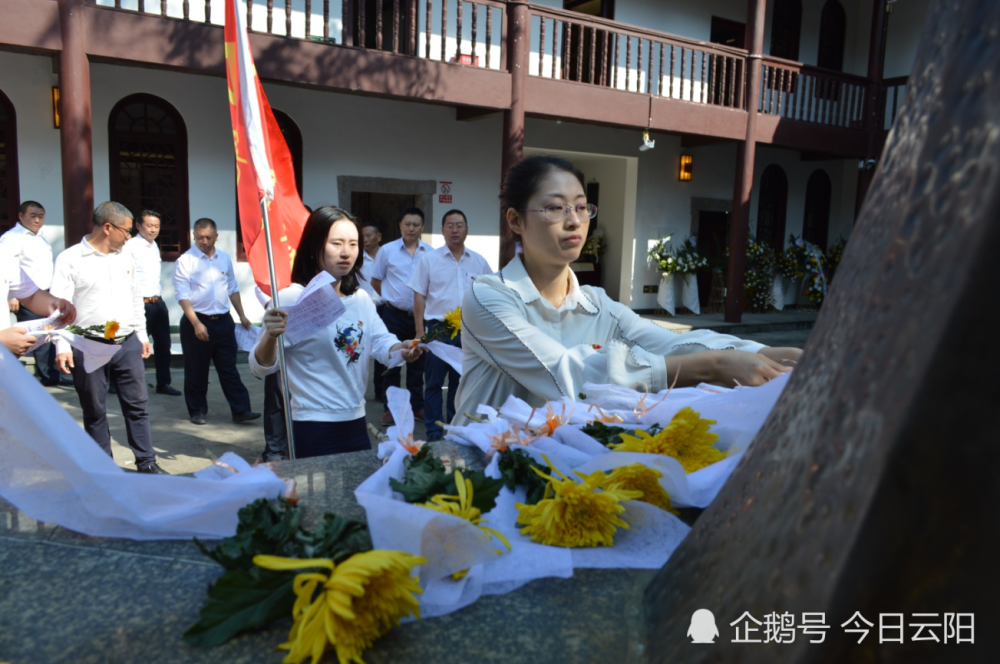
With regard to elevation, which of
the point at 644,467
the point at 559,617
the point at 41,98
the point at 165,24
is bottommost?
the point at 559,617

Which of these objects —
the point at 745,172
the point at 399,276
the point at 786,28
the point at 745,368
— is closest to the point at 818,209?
the point at 786,28

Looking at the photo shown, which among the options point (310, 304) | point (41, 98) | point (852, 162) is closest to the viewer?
point (310, 304)

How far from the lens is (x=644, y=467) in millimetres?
1299

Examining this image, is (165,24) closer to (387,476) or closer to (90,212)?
(90,212)

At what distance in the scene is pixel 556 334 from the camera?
2.25 m

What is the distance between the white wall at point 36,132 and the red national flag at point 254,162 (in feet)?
21.2

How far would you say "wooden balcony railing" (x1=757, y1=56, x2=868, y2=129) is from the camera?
510 inches

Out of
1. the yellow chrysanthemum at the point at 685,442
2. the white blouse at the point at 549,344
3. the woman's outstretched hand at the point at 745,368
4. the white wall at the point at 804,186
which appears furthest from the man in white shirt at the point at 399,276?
the white wall at the point at 804,186

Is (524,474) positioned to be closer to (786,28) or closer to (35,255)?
(35,255)

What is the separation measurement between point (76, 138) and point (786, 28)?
13.0m

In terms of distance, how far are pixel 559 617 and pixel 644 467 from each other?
1.21 feet

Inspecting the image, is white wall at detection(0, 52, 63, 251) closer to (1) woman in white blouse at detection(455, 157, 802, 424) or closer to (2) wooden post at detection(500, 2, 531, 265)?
(2) wooden post at detection(500, 2, 531, 265)

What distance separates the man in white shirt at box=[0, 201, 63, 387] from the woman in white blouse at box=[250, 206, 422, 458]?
5125mm

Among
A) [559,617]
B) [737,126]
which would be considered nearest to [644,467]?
[559,617]
